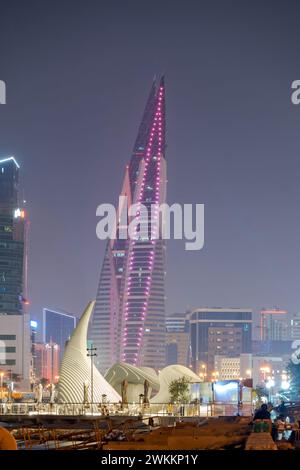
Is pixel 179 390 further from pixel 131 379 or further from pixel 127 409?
pixel 127 409

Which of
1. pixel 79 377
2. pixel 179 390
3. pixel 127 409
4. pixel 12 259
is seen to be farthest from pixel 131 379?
pixel 12 259

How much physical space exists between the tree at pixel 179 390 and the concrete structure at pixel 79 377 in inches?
176

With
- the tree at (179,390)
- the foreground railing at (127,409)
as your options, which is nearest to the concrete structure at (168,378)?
the tree at (179,390)

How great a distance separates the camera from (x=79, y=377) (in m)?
74.9

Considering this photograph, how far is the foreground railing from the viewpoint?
5241 cm

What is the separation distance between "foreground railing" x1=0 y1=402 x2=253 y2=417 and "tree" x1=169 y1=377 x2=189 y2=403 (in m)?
13.6

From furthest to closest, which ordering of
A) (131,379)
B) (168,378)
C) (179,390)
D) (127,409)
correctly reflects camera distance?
(168,378), (131,379), (179,390), (127,409)

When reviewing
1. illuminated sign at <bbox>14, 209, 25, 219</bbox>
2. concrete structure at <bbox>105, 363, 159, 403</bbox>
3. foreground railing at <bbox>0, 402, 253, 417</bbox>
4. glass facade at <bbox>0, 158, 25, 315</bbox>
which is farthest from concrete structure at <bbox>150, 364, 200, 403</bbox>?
illuminated sign at <bbox>14, 209, 25, 219</bbox>

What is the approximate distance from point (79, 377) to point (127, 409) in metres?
17.8

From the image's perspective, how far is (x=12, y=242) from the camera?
190 m

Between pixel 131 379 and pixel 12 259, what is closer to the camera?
pixel 131 379

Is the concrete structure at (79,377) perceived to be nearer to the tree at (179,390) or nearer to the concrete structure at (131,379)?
the tree at (179,390)
